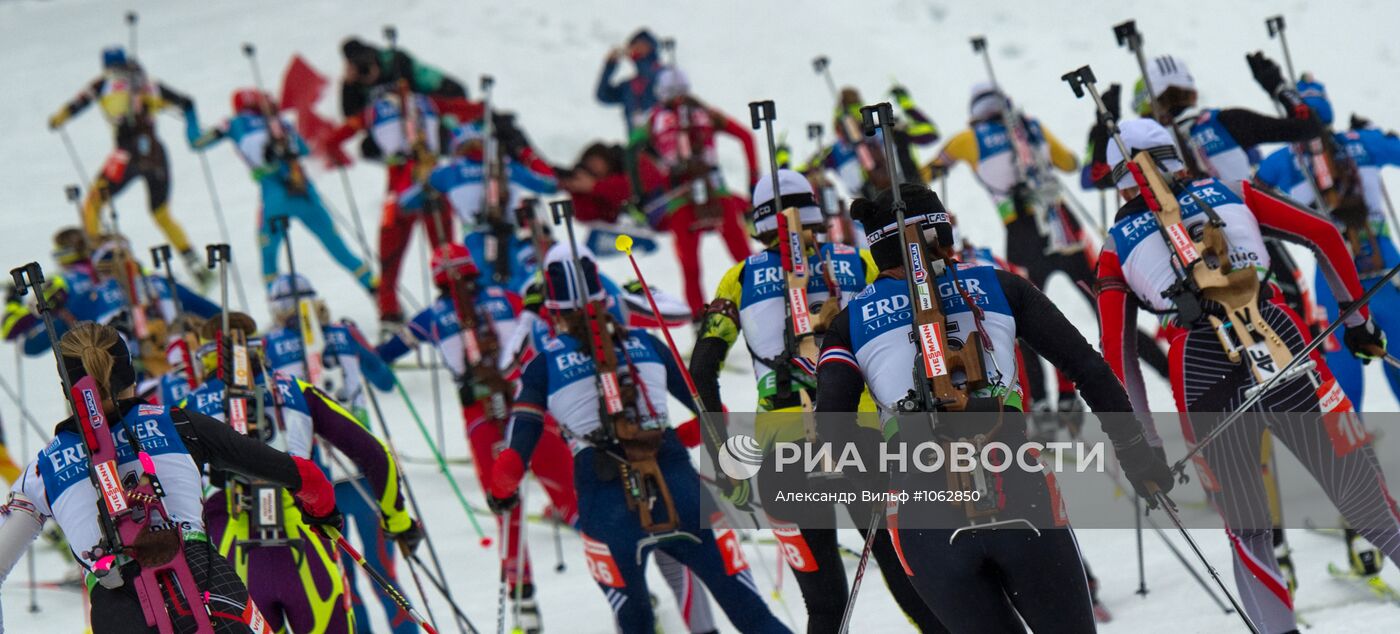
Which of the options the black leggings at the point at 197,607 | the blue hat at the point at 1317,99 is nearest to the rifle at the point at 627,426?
the black leggings at the point at 197,607

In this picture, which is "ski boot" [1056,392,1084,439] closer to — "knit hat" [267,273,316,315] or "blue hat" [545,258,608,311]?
"blue hat" [545,258,608,311]

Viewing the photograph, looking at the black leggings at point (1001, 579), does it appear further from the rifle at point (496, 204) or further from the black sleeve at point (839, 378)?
the rifle at point (496, 204)

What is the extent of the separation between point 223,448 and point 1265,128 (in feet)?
16.9

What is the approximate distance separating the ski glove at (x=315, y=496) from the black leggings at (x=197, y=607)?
0.52 meters

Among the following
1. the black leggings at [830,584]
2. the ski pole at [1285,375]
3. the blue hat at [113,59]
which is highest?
the blue hat at [113,59]

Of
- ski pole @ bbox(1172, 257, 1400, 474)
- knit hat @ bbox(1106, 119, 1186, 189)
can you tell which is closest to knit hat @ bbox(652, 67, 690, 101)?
knit hat @ bbox(1106, 119, 1186, 189)

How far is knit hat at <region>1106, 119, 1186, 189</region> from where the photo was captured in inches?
213

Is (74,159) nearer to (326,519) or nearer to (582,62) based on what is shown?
(582,62)

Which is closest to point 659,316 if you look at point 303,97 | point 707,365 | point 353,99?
point 707,365

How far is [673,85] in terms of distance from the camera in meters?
11.9

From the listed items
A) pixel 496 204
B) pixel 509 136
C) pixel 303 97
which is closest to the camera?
pixel 496 204

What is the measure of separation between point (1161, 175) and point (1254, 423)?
0.95m

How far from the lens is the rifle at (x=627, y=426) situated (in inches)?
219

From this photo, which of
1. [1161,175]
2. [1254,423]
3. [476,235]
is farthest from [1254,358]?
[476,235]
